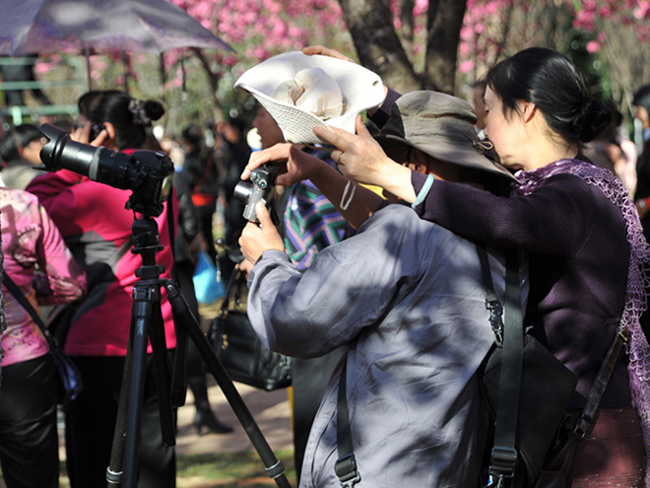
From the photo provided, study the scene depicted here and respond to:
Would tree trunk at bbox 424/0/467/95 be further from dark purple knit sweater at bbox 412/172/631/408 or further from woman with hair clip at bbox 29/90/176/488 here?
dark purple knit sweater at bbox 412/172/631/408

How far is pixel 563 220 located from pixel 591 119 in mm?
446

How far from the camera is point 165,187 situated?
2283mm

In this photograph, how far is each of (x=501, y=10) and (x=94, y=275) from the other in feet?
43.5

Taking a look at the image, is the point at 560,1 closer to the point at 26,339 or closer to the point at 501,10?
Result: the point at 501,10

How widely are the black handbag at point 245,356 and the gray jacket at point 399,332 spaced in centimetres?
144

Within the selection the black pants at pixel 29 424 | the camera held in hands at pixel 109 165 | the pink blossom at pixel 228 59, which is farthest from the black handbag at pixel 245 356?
the pink blossom at pixel 228 59

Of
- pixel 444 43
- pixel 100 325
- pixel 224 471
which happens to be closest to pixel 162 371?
pixel 100 325

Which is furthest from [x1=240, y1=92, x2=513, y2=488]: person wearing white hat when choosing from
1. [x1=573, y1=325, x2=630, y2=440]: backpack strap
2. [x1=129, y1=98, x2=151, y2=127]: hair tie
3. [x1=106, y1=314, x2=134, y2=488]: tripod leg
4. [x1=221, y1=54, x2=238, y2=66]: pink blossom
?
[x1=221, y1=54, x2=238, y2=66]: pink blossom

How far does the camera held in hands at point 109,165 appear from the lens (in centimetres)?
220

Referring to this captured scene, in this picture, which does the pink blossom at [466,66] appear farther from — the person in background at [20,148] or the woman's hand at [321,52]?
the woman's hand at [321,52]

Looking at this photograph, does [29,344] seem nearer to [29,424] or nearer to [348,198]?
[29,424]

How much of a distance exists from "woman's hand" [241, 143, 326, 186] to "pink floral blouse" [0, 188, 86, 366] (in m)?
1.16

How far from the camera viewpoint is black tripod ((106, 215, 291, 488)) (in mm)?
2166

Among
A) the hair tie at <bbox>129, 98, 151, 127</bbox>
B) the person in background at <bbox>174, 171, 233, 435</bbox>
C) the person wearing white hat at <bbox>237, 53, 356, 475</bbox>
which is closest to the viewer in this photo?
the person wearing white hat at <bbox>237, 53, 356, 475</bbox>
